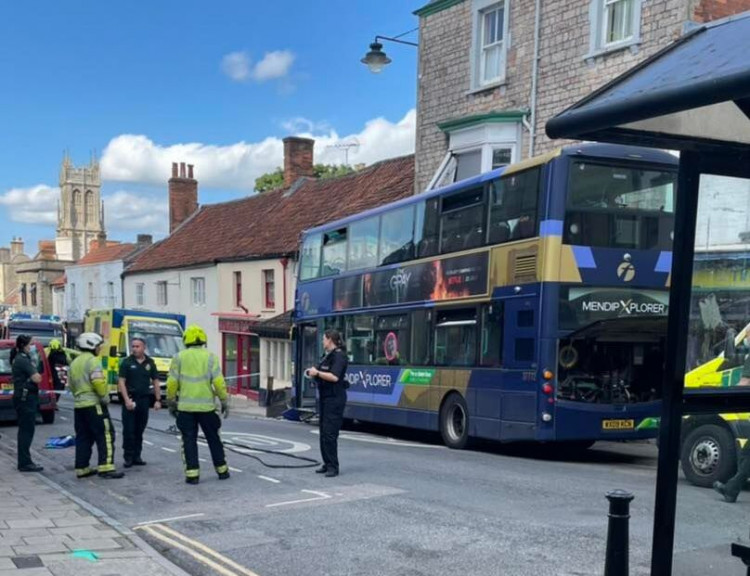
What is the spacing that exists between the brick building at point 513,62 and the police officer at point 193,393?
10.9m

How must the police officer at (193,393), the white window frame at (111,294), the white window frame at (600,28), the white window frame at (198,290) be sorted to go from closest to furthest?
the police officer at (193,393)
the white window frame at (600,28)
the white window frame at (198,290)
the white window frame at (111,294)

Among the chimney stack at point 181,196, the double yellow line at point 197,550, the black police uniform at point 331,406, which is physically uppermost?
the chimney stack at point 181,196

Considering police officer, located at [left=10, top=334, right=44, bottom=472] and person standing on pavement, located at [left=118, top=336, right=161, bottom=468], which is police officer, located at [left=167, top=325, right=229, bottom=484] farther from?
police officer, located at [left=10, top=334, right=44, bottom=472]

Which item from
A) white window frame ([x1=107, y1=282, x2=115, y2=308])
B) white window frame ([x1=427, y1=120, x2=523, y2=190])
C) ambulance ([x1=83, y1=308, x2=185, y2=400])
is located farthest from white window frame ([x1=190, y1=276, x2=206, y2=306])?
white window frame ([x1=427, y1=120, x2=523, y2=190])

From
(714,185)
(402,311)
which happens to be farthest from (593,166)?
(714,185)

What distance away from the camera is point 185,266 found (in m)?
36.0

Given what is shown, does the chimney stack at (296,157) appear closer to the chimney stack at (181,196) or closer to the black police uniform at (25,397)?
the chimney stack at (181,196)

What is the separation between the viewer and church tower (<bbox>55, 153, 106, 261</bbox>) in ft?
471

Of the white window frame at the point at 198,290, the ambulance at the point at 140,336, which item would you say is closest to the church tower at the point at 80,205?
the white window frame at the point at 198,290

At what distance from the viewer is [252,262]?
31.1 metres

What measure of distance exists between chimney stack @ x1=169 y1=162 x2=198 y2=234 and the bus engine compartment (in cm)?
3487

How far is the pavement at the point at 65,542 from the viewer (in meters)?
5.45

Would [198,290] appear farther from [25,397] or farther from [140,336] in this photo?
[25,397]

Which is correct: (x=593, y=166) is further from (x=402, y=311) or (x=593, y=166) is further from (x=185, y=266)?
(x=185, y=266)
